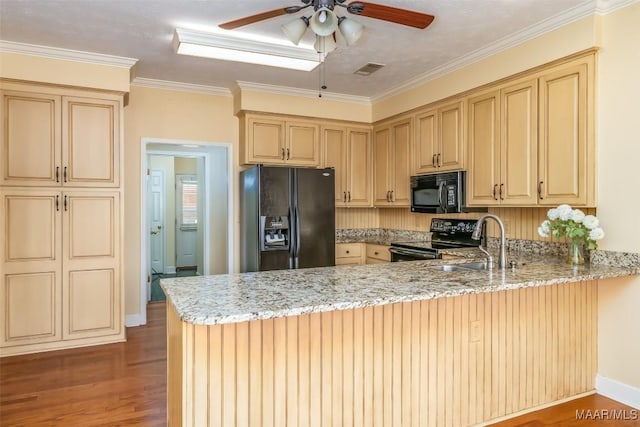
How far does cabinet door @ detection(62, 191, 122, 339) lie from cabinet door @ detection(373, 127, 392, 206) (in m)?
2.77

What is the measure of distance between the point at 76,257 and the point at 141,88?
180cm

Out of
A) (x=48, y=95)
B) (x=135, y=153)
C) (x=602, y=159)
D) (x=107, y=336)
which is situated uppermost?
(x=48, y=95)

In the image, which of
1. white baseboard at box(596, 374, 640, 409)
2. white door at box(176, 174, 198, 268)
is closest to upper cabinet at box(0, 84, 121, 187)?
white baseboard at box(596, 374, 640, 409)

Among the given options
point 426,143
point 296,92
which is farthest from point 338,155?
point 426,143

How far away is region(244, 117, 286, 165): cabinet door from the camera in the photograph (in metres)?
4.42

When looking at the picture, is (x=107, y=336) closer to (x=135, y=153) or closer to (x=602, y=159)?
(x=135, y=153)

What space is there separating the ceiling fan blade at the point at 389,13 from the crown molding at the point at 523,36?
3.98 ft

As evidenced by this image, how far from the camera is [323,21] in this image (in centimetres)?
208

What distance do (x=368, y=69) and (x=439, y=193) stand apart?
4.38ft

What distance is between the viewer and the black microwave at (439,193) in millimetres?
3746

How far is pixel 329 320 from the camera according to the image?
1.95m

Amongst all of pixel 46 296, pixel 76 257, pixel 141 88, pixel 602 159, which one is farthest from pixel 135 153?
pixel 602 159

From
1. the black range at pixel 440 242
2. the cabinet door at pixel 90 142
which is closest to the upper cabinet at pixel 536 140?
the black range at pixel 440 242

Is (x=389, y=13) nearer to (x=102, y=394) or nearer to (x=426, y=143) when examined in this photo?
(x=426, y=143)
